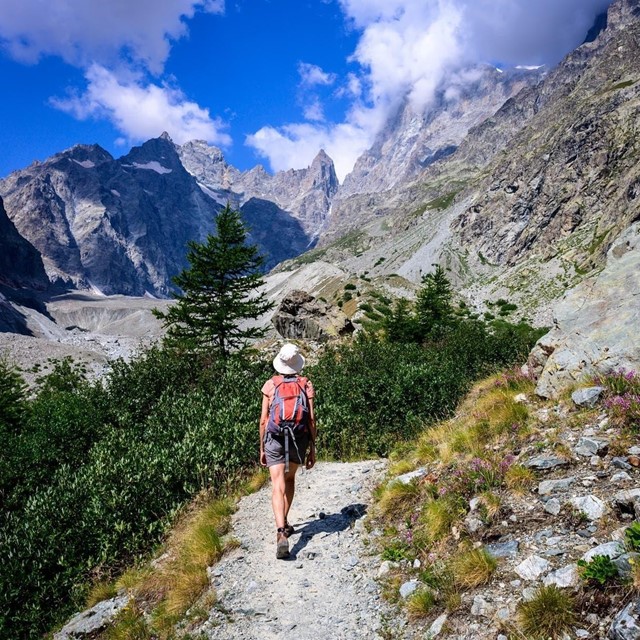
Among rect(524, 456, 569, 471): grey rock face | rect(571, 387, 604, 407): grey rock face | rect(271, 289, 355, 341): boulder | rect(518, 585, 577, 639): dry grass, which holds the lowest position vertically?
rect(518, 585, 577, 639): dry grass

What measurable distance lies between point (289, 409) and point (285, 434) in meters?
0.40

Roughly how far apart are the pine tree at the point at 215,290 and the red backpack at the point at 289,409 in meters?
20.4

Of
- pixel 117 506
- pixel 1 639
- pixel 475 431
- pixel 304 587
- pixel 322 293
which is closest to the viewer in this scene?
pixel 304 587

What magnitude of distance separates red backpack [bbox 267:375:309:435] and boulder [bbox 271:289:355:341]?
99.0ft

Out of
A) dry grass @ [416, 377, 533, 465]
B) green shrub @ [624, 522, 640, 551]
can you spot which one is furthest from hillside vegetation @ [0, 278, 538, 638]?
green shrub @ [624, 522, 640, 551]

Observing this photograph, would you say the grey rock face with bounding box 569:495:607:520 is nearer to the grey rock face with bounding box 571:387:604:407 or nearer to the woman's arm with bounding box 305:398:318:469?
the grey rock face with bounding box 571:387:604:407

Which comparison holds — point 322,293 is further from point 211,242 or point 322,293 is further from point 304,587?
point 304,587

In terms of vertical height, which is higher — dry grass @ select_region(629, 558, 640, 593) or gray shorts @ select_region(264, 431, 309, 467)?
gray shorts @ select_region(264, 431, 309, 467)

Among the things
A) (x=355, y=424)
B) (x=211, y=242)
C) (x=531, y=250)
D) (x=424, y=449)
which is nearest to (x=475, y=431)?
(x=424, y=449)

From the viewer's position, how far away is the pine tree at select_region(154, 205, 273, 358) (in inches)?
1087

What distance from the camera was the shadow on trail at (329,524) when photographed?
719 centimetres

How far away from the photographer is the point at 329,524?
25.3 feet

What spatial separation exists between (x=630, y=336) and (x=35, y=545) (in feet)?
39.7

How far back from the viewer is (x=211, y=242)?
2839 centimetres
